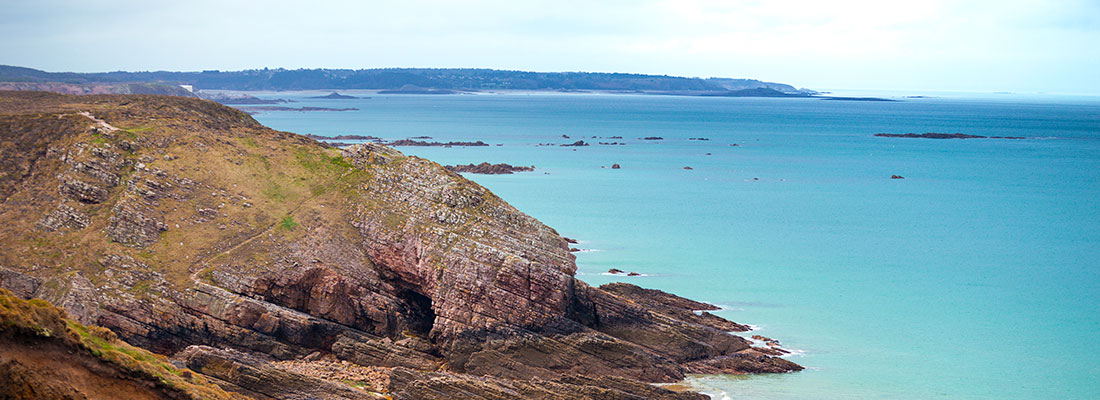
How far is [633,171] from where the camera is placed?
94875 mm

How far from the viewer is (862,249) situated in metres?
54.1

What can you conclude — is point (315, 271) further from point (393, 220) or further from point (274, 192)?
point (274, 192)

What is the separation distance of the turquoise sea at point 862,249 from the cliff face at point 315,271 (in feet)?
14.3

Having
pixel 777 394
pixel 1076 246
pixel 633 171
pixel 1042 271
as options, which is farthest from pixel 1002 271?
pixel 633 171

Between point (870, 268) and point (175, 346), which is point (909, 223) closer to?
point (870, 268)

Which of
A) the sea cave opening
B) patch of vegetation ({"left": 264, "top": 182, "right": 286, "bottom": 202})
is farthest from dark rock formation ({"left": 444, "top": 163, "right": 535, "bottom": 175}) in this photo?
the sea cave opening

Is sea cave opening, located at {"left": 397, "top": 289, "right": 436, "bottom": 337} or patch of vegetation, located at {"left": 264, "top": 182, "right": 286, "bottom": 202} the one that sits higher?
patch of vegetation, located at {"left": 264, "top": 182, "right": 286, "bottom": 202}

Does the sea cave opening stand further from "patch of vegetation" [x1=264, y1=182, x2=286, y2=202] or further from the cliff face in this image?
"patch of vegetation" [x1=264, y1=182, x2=286, y2=202]

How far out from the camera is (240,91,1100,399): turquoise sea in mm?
32062

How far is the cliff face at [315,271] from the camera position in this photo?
27516 millimetres

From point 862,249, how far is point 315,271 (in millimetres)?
36108

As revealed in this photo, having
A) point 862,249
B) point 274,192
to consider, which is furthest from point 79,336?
point 862,249

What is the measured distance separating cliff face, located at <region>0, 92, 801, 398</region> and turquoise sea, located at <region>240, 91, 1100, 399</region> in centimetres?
437

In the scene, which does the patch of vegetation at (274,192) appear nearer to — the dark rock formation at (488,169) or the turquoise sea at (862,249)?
the turquoise sea at (862,249)
